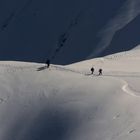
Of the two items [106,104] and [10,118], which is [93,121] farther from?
[10,118]

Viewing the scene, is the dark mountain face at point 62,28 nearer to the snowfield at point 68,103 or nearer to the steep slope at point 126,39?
the steep slope at point 126,39

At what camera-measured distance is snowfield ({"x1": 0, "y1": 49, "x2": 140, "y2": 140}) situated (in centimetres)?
4591

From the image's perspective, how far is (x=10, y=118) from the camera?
51969 mm

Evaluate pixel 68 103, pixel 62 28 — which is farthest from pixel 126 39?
pixel 68 103

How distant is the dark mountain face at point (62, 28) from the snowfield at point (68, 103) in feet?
207

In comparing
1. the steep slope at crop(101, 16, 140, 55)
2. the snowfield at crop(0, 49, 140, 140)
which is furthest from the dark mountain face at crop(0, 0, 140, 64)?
the snowfield at crop(0, 49, 140, 140)

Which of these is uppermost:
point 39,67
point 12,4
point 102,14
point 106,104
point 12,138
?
point 12,4

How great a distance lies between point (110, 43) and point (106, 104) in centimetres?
7620

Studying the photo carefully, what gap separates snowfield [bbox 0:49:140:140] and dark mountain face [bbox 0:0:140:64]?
6323cm

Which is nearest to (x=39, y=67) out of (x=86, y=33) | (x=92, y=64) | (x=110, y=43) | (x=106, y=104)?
(x=92, y=64)

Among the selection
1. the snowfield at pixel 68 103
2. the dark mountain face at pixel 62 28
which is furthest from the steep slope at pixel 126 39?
the snowfield at pixel 68 103

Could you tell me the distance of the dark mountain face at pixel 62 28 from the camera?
13012 centimetres

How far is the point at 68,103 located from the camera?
1987 inches

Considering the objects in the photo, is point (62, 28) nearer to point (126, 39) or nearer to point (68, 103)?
point (126, 39)
